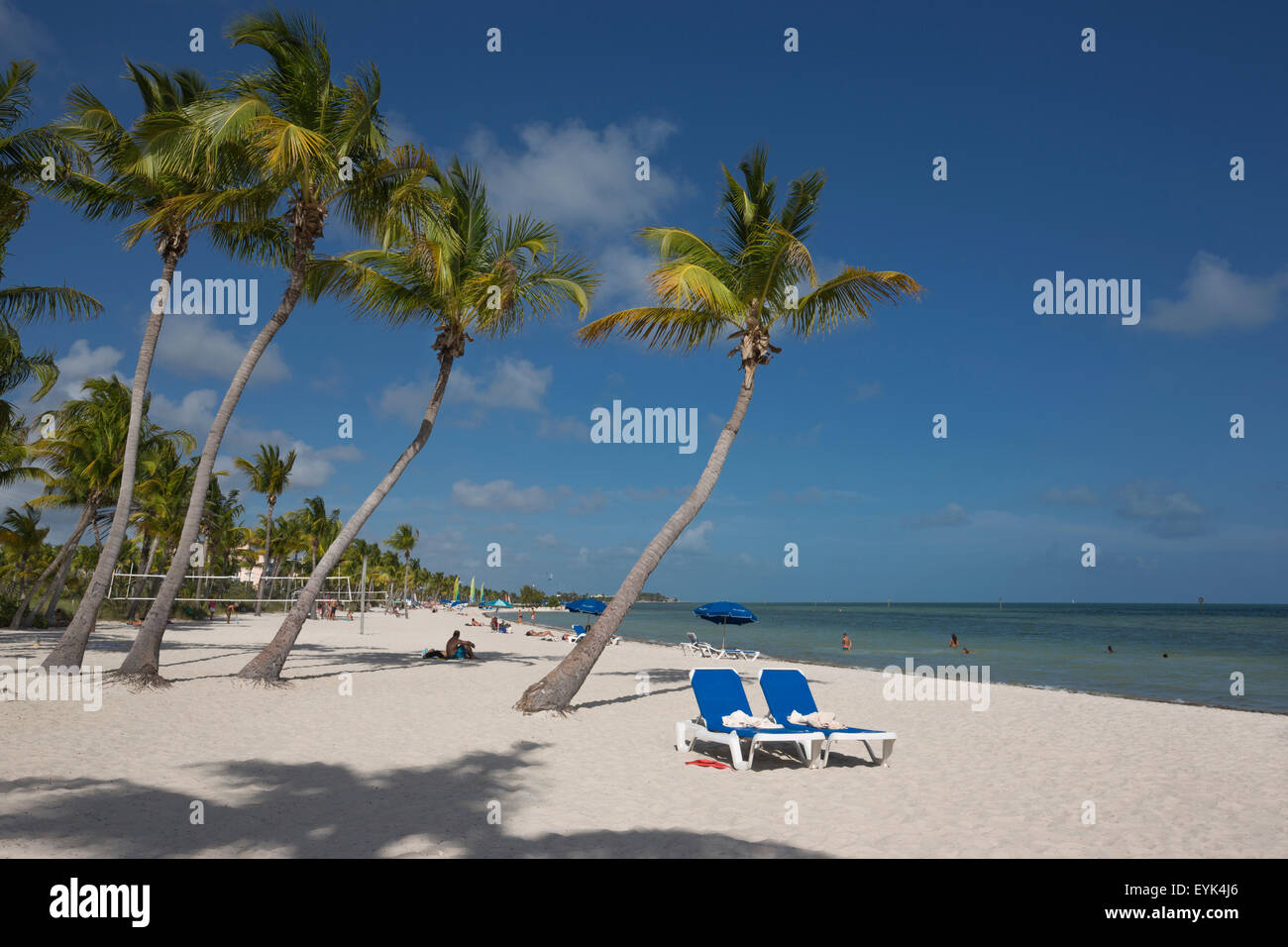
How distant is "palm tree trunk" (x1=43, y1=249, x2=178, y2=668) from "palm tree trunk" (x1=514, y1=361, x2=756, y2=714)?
24.6 ft

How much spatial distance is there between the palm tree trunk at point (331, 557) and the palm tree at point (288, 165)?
5.45 feet

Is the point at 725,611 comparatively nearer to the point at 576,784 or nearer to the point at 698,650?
the point at 698,650

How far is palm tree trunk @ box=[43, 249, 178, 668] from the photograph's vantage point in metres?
12.6

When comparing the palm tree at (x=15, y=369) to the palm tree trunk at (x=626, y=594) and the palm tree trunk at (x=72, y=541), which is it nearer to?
the palm tree trunk at (x=72, y=541)

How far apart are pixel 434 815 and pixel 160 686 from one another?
8.65 metres

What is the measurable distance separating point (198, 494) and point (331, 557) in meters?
2.38

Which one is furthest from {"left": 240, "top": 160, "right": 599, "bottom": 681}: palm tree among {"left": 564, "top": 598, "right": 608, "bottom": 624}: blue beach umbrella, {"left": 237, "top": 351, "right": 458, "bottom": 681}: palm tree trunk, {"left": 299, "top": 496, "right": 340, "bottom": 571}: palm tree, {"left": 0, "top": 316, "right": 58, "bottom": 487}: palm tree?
{"left": 299, "top": 496, "right": 340, "bottom": 571}: palm tree

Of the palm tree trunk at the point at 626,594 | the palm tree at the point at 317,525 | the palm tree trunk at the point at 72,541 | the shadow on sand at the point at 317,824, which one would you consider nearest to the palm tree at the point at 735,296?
the palm tree trunk at the point at 626,594

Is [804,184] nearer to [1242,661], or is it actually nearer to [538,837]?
[538,837]

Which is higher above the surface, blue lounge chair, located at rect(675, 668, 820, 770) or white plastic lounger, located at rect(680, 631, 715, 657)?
blue lounge chair, located at rect(675, 668, 820, 770)
